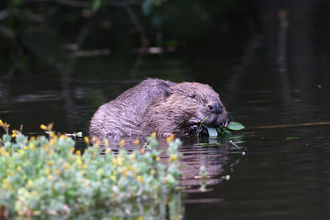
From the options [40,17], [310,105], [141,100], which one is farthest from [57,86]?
[40,17]

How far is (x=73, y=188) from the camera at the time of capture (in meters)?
4.21

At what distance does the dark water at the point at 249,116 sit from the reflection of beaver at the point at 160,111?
0.35m

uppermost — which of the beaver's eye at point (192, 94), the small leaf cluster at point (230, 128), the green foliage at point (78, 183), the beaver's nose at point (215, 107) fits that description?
the beaver's eye at point (192, 94)

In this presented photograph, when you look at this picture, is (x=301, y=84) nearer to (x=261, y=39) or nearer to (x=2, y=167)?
(x=2, y=167)

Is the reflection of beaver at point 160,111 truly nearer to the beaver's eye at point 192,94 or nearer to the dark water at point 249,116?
the beaver's eye at point 192,94

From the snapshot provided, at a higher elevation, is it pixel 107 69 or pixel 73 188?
pixel 107 69

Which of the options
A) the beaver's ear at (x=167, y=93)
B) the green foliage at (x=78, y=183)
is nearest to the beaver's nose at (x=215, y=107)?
the beaver's ear at (x=167, y=93)

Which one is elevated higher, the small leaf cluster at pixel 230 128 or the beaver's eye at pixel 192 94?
the beaver's eye at pixel 192 94

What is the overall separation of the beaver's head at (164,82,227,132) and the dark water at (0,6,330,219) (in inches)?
12.5

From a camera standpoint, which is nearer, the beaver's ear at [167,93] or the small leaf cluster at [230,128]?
the small leaf cluster at [230,128]

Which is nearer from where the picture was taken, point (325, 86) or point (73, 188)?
point (73, 188)

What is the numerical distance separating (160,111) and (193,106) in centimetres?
48

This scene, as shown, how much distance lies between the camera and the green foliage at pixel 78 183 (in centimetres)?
412

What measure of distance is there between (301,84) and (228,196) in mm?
6953
